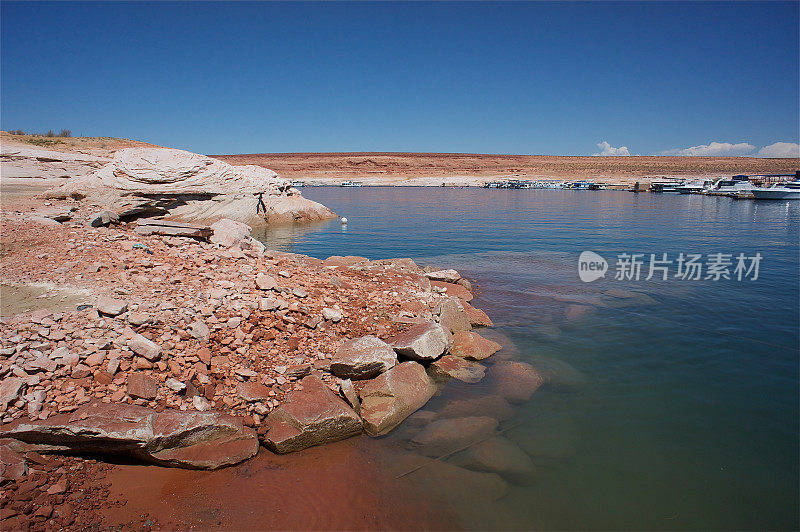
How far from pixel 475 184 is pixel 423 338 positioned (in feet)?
226

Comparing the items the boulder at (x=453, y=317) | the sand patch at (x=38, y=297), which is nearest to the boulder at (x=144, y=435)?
the sand patch at (x=38, y=297)

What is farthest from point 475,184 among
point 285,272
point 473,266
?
point 285,272

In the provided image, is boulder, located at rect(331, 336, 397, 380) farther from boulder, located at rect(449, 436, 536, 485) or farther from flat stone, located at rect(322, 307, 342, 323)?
boulder, located at rect(449, 436, 536, 485)

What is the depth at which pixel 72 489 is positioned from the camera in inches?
147

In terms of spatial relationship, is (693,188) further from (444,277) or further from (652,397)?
(652,397)

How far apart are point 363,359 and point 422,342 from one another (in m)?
0.99

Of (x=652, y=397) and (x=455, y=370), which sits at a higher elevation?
(x=455, y=370)

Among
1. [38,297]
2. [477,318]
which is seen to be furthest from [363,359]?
[38,297]

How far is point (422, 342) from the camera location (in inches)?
245

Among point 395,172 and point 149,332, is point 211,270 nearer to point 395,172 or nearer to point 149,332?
point 149,332

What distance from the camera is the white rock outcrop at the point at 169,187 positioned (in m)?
14.2

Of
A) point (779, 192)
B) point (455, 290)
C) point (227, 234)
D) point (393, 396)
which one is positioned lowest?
point (393, 396)

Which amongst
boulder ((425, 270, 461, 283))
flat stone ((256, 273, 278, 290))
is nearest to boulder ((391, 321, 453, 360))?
flat stone ((256, 273, 278, 290))

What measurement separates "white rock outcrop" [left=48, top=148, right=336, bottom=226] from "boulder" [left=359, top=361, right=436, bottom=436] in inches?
444
